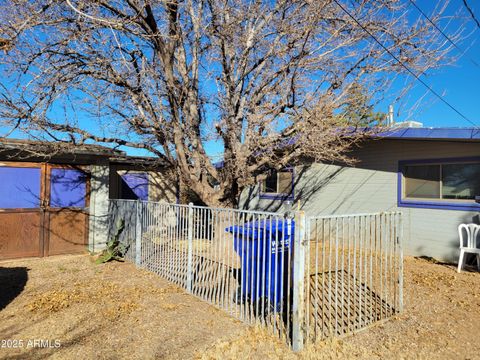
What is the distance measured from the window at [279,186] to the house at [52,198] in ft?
18.2

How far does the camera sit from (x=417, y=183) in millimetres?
8984

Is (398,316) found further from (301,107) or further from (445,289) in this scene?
(301,107)

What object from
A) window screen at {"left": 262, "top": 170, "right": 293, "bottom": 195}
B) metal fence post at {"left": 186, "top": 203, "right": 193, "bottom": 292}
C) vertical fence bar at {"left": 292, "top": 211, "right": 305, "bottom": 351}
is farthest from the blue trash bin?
window screen at {"left": 262, "top": 170, "right": 293, "bottom": 195}

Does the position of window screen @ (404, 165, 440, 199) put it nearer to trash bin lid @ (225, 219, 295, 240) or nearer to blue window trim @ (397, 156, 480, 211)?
blue window trim @ (397, 156, 480, 211)

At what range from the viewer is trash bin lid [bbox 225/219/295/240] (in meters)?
4.35

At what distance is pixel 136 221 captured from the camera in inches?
320

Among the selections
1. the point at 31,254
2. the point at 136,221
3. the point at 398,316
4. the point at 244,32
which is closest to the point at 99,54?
the point at 244,32

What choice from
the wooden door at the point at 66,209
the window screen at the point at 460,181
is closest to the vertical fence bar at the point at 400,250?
the window screen at the point at 460,181

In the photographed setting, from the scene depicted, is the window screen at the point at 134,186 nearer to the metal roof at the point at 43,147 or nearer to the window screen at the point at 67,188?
the window screen at the point at 67,188

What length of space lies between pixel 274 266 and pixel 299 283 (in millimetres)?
586

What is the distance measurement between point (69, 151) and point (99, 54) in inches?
93.2

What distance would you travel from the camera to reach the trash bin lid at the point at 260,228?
4348 mm

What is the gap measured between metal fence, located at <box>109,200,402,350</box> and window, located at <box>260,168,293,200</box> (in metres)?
5.42

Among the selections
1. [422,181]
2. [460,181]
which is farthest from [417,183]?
[460,181]
